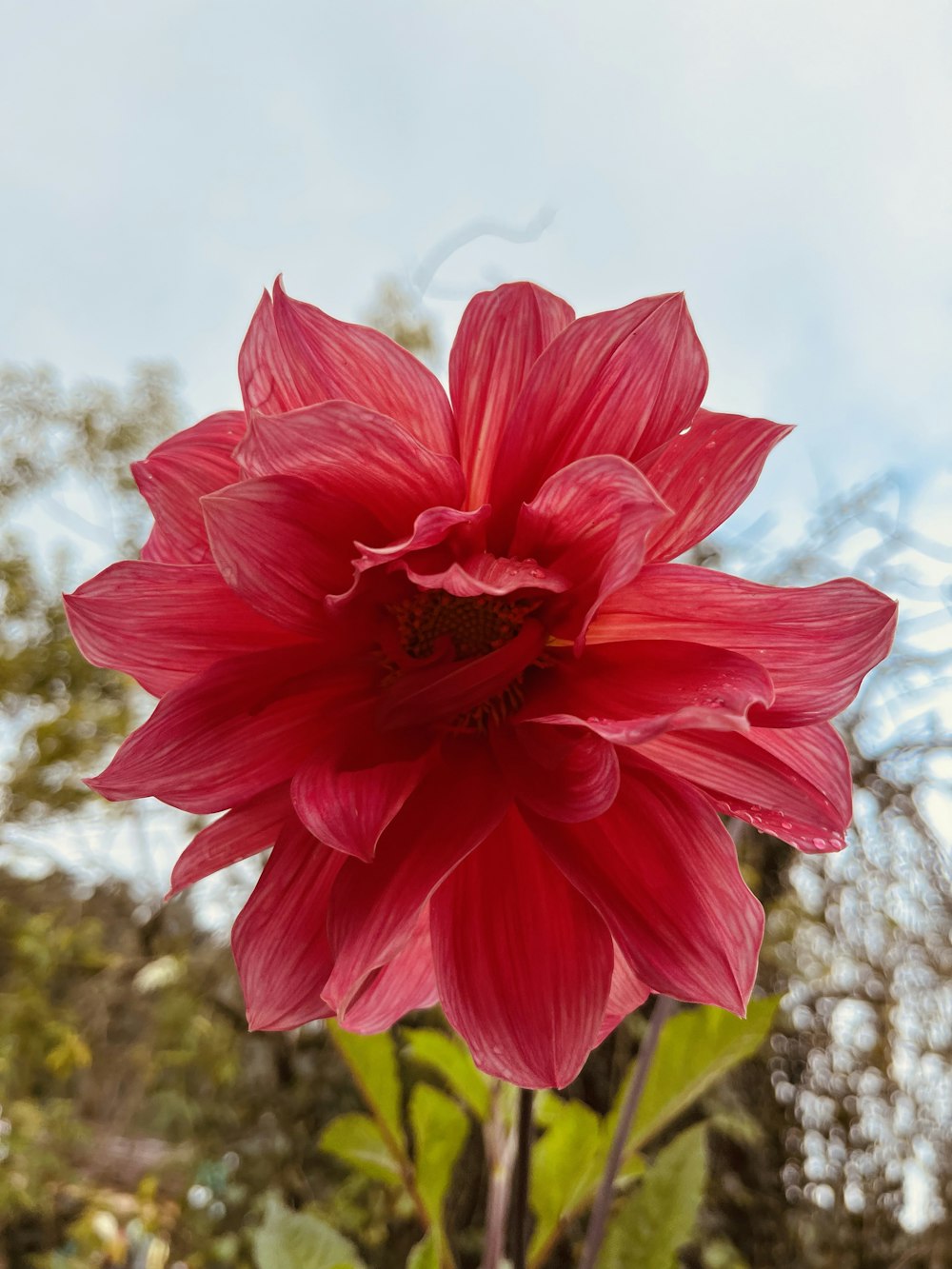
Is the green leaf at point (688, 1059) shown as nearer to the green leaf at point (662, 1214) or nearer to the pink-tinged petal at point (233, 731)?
the green leaf at point (662, 1214)

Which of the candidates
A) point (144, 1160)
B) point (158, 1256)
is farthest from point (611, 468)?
point (144, 1160)

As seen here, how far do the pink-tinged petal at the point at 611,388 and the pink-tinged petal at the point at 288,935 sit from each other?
201 mm

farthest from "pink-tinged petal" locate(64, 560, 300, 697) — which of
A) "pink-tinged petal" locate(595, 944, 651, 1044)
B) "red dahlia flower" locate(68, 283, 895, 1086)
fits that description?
"pink-tinged petal" locate(595, 944, 651, 1044)

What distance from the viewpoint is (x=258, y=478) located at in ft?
1.26

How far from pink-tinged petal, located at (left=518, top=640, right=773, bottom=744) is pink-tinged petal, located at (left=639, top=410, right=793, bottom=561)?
0.05 meters

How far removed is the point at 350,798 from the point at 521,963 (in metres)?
0.11

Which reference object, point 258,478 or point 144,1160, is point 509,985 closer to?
point 258,478

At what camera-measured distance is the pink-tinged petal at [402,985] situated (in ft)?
1.46

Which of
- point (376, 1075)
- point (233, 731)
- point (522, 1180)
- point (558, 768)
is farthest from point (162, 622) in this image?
point (376, 1075)

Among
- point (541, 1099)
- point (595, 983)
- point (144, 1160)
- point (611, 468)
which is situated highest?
point (611, 468)

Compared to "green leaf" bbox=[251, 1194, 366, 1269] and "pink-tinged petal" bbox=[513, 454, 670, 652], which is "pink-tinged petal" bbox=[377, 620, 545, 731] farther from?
"green leaf" bbox=[251, 1194, 366, 1269]

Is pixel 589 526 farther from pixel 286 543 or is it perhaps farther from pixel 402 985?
pixel 402 985

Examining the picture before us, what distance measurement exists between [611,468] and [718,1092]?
3.53 feet

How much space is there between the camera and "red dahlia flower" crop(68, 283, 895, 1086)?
0.38 metres
